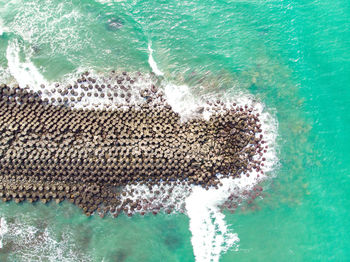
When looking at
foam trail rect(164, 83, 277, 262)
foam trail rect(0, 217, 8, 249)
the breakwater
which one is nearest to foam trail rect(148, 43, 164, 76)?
foam trail rect(164, 83, 277, 262)

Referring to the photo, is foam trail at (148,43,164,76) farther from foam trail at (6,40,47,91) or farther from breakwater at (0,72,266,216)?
foam trail at (6,40,47,91)

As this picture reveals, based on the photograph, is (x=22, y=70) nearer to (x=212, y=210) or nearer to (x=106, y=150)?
(x=106, y=150)

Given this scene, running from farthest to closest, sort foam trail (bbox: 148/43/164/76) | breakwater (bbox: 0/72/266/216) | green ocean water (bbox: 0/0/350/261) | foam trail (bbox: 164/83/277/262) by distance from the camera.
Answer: foam trail (bbox: 148/43/164/76), foam trail (bbox: 164/83/277/262), green ocean water (bbox: 0/0/350/261), breakwater (bbox: 0/72/266/216)

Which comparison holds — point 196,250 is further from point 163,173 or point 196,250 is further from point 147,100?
point 147,100

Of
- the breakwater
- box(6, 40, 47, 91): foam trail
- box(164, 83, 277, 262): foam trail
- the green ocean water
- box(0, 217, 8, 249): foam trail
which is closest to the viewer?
the breakwater

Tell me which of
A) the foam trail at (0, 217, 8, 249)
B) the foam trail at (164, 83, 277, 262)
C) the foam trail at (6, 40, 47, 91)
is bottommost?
the foam trail at (0, 217, 8, 249)

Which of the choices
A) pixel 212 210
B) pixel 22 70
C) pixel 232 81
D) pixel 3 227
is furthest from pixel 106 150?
pixel 232 81

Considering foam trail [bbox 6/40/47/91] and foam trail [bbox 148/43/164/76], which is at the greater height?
foam trail [bbox 148/43/164/76]

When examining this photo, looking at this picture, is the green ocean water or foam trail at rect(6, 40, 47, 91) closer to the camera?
the green ocean water
